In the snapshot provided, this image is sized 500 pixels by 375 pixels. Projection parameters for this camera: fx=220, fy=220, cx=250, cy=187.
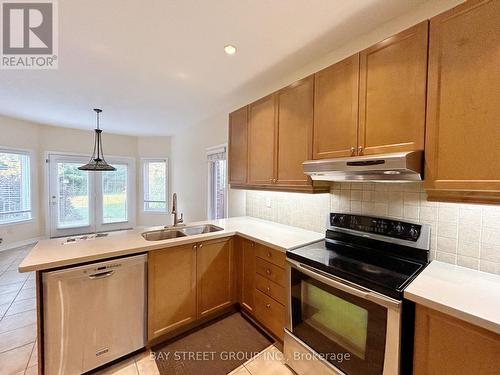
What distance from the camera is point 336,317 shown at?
4.55 feet

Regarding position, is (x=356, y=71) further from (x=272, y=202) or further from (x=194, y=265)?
(x=194, y=265)

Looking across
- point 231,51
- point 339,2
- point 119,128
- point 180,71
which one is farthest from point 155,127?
point 339,2

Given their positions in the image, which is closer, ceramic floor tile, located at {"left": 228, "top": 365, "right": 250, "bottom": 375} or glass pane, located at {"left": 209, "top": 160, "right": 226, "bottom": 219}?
ceramic floor tile, located at {"left": 228, "top": 365, "right": 250, "bottom": 375}

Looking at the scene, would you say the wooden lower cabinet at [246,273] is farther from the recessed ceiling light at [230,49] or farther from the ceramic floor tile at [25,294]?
the ceramic floor tile at [25,294]

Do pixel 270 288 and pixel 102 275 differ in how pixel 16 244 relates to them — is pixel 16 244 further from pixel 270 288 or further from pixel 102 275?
pixel 270 288

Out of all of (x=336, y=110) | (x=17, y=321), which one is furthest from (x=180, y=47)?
(x=17, y=321)

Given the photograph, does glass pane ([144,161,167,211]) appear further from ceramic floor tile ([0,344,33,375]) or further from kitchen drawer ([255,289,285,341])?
kitchen drawer ([255,289,285,341])

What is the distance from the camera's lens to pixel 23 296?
2613 mm

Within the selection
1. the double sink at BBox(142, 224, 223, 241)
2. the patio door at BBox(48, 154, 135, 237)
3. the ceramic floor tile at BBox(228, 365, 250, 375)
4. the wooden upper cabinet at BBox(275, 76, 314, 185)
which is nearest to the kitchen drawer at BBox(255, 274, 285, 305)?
the ceramic floor tile at BBox(228, 365, 250, 375)

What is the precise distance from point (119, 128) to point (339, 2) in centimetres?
505

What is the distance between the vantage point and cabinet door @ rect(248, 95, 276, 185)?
7.30 ft

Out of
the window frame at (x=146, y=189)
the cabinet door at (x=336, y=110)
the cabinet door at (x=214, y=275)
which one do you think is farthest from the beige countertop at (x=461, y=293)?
the window frame at (x=146, y=189)

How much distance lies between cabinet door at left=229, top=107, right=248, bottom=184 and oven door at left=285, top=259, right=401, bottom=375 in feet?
4.39

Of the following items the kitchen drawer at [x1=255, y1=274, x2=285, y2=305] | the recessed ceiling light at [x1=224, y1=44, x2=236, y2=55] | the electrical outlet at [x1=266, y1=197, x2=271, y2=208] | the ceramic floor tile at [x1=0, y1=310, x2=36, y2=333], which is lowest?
the ceramic floor tile at [x1=0, y1=310, x2=36, y2=333]
